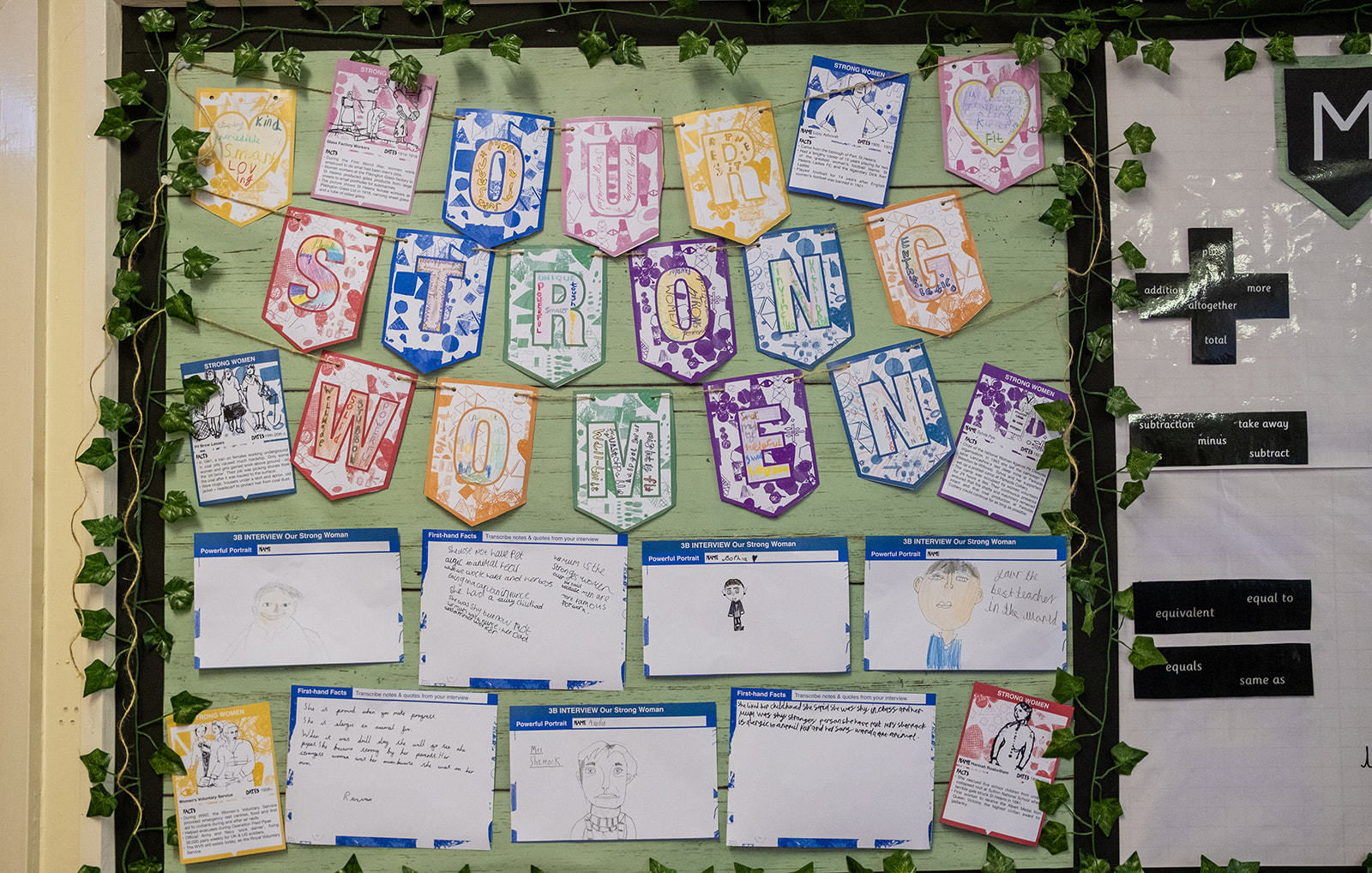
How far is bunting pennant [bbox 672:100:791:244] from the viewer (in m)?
1.30

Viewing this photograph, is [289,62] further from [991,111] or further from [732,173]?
[991,111]

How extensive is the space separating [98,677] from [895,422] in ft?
4.05

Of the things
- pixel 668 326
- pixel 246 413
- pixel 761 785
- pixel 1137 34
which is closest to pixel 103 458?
pixel 246 413

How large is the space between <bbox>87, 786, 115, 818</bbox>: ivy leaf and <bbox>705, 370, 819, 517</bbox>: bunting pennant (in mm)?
1009

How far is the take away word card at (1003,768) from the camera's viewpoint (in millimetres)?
1293

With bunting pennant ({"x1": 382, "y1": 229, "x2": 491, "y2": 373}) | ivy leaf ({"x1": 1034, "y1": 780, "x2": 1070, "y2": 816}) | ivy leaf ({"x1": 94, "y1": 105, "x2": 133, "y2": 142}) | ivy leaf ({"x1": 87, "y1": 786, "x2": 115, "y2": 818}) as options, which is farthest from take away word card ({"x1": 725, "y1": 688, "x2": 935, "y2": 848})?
ivy leaf ({"x1": 94, "y1": 105, "x2": 133, "y2": 142})

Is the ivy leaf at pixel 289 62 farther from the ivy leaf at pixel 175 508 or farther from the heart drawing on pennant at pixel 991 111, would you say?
the heart drawing on pennant at pixel 991 111

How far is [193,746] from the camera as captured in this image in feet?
4.25

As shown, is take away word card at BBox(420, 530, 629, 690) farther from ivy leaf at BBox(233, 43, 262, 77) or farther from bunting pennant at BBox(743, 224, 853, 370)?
ivy leaf at BBox(233, 43, 262, 77)

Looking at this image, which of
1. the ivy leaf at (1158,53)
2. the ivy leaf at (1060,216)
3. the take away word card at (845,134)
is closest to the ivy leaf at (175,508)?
the take away word card at (845,134)

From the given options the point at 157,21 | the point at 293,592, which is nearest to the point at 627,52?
the point at 157,21

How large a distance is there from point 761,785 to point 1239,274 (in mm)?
1063

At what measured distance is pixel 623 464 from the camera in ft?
4.24

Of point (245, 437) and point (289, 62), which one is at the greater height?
point (289, 62)
